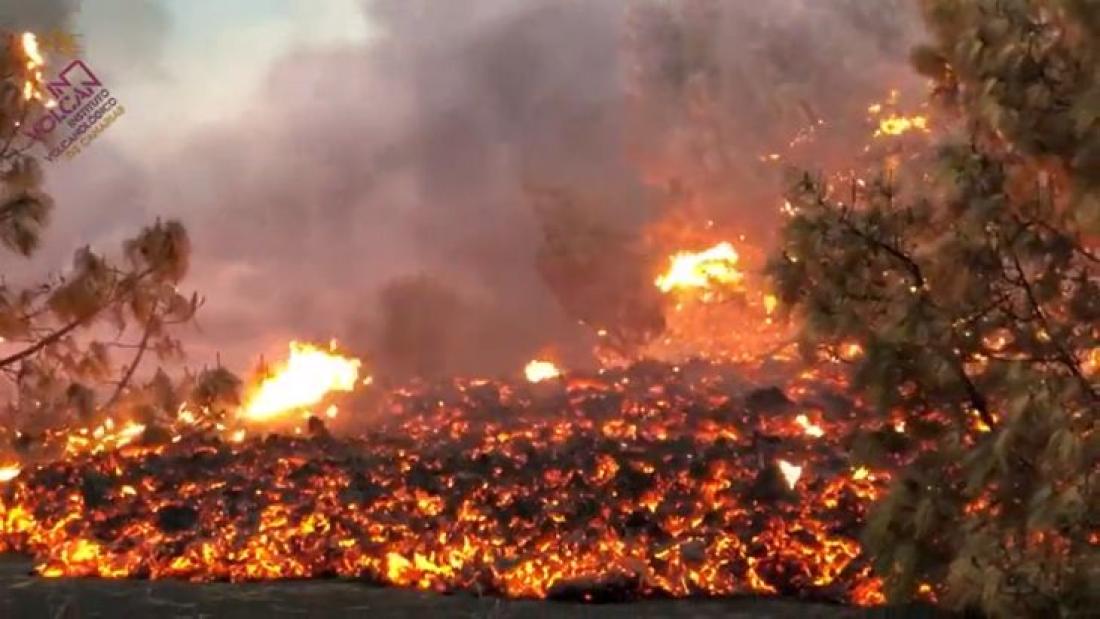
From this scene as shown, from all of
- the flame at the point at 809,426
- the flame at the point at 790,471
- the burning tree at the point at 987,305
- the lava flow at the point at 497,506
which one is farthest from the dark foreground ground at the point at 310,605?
the flame at the point at 809,426

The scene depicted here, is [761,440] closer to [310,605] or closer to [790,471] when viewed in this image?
[790,471]

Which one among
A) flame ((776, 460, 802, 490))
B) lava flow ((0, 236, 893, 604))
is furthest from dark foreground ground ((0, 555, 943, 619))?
flame ((776, 460, 802, 490))

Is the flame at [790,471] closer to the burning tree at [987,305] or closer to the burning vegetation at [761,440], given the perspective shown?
the burning vegetation at [761,440]

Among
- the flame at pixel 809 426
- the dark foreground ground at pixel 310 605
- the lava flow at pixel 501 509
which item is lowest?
the dark foreground ground at pixel 310 605

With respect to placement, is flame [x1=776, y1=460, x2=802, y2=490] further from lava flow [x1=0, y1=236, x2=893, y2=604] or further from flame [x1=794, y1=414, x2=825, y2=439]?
flame [x1=794, y1=414, x2=825, y2=439]

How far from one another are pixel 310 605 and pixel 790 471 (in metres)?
9.33

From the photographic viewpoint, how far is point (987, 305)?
10.0m

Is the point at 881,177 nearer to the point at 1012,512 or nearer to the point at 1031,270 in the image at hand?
the point at 1031,270

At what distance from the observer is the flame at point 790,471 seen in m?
21.5

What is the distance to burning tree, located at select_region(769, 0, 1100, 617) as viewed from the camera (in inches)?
332

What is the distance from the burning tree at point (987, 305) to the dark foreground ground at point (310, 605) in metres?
5.07

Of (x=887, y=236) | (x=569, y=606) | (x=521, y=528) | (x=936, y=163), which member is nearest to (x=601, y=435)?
(x=521, y=528)

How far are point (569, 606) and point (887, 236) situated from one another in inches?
332

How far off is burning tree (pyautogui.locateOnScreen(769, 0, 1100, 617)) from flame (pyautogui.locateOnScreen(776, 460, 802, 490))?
989cm
